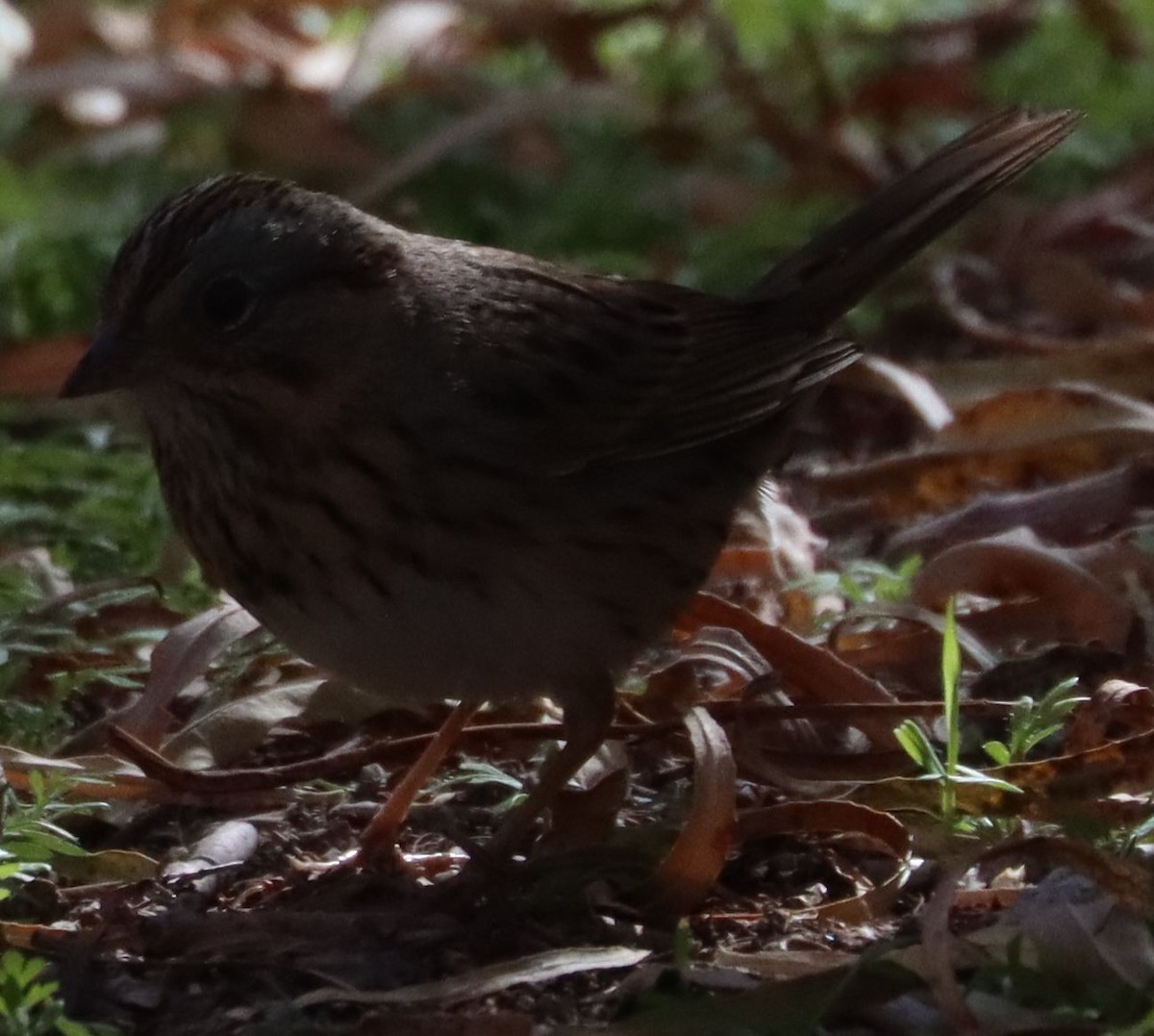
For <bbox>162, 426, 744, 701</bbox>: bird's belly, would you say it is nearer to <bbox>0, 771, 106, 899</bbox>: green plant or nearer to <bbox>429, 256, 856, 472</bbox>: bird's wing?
<bbox>429, 256, 856, 472</bbox>: bird's wing

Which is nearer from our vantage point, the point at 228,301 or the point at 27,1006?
the point at 27,1006

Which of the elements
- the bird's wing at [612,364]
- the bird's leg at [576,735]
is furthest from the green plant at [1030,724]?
the bird's wing at [612,364]

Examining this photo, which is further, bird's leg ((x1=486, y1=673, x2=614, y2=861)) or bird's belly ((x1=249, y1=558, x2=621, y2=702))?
bird's leg ((x1=486, y1=673, x2=614, y2=861))

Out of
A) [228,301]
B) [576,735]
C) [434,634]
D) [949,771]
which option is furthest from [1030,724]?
[228,301]

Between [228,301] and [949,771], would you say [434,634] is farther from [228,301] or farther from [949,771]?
[949,771]

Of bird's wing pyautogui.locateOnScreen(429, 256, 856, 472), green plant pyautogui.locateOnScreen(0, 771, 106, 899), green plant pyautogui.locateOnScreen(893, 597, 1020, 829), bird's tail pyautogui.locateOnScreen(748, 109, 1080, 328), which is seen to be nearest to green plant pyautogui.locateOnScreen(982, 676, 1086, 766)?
green plant pyautogui.locateOnScreen(893, 597, 1020, 829)

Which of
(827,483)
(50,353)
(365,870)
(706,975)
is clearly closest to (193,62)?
(50,353)
